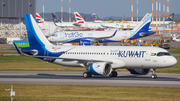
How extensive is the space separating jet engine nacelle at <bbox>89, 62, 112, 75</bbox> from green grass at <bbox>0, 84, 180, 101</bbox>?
6.21 m

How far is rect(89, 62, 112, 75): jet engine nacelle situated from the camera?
34.7m

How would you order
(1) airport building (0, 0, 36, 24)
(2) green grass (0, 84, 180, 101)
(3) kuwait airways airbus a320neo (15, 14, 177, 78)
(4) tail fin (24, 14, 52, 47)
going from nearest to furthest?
(2) green grass (0, 84, 180, 101), (3) kuwait airways airbus a320neo (15, 14, 177, 78), (4) tail fin (24, 14, 52, 47), (1) airport building (0, 0, 36, 24)

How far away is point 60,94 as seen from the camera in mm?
24938

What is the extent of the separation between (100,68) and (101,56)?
288 centimetres

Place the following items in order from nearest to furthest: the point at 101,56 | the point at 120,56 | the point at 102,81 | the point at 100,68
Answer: the point at 102,81 < the point at 100,68 < the point at 120,56 < the point at 101,56

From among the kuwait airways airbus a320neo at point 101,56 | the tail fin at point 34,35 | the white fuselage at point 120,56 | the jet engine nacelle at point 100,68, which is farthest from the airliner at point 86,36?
the jet engine nacelle at point 100,68

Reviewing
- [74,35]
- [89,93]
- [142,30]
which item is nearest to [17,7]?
[74,35]

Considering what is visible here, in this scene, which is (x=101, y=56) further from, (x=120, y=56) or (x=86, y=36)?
(x=86, y=36)

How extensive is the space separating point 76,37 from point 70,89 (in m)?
69.1

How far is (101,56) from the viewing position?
1467 inches

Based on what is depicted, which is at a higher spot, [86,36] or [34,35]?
[34,35]

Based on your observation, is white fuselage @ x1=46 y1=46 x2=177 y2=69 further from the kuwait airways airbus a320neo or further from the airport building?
the airport building

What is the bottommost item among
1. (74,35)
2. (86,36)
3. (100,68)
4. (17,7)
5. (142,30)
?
(100,68)

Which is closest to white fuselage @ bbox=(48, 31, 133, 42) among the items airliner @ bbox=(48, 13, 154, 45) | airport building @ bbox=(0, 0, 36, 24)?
airliner @ bbox=(48, 13, 154, 45)
